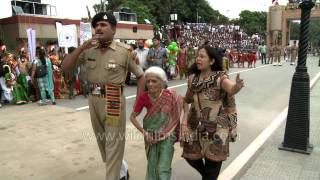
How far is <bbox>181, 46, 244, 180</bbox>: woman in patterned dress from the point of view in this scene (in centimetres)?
378

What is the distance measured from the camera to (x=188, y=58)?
1742cm

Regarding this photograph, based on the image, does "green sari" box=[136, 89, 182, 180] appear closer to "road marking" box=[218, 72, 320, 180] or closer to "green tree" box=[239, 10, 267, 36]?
"road marking" box=[218, 72, 320, 180]

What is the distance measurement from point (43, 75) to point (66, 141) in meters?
4.30

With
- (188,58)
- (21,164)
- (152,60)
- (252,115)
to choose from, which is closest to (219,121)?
(21,164)

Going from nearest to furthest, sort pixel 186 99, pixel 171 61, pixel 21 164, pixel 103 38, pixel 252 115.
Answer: pixel 103 38 → pixel 186 99 → pixel 21 164 → pixel 252 115 → pixel 171 61

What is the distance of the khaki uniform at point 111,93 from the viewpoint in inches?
153

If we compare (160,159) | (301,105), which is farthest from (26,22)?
(160,159)

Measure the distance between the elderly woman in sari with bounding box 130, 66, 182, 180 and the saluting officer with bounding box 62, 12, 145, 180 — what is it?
0.19 m

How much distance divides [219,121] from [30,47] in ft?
32.2

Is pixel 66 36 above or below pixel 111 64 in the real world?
above

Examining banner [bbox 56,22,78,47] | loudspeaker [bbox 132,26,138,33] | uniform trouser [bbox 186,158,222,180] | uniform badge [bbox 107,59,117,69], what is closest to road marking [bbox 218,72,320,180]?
uniform trouser [bbox 186,158,222,180]

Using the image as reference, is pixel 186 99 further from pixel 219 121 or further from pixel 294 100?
pixel 294 100

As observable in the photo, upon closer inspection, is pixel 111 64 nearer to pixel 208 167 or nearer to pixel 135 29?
pixel 208 167

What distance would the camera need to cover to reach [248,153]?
5.89 m
